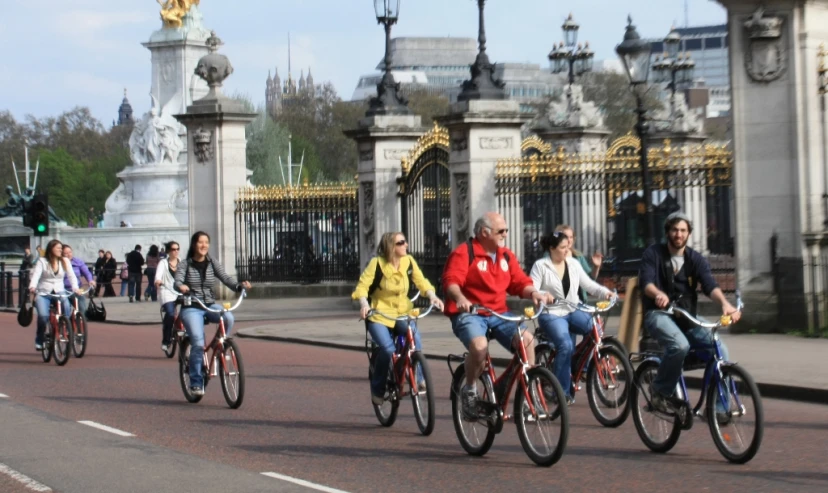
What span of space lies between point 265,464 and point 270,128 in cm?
7734

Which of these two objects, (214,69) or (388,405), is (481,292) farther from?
(214,69)

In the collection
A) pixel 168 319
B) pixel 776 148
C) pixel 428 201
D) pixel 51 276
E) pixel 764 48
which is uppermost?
pixel 764 48

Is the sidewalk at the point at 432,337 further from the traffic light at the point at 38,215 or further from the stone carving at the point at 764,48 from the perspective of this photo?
the stone carving at the point at 764,48

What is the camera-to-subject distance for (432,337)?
69.2 feet

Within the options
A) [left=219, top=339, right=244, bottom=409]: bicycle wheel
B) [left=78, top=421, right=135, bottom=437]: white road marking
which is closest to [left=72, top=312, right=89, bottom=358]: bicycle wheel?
[left=219, top=339, right=244, bottom=409]: bicycle wheel

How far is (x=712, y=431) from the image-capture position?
9734 mm

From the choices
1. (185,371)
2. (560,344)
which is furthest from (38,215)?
(560,344)

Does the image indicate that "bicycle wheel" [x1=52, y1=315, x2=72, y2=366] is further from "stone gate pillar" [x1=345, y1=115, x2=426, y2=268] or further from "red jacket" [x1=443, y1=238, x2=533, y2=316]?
"stone gate pillar" [x1=345, y1=115, x2=426, y2=268]

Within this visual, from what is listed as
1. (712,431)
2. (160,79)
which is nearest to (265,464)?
(712,431)

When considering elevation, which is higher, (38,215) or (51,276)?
(38,215)

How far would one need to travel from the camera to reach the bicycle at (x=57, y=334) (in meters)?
18.6

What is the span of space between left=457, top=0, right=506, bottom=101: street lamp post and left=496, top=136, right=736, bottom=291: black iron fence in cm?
123

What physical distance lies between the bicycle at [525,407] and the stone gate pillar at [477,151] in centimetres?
1502

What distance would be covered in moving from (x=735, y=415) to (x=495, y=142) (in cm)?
1627
